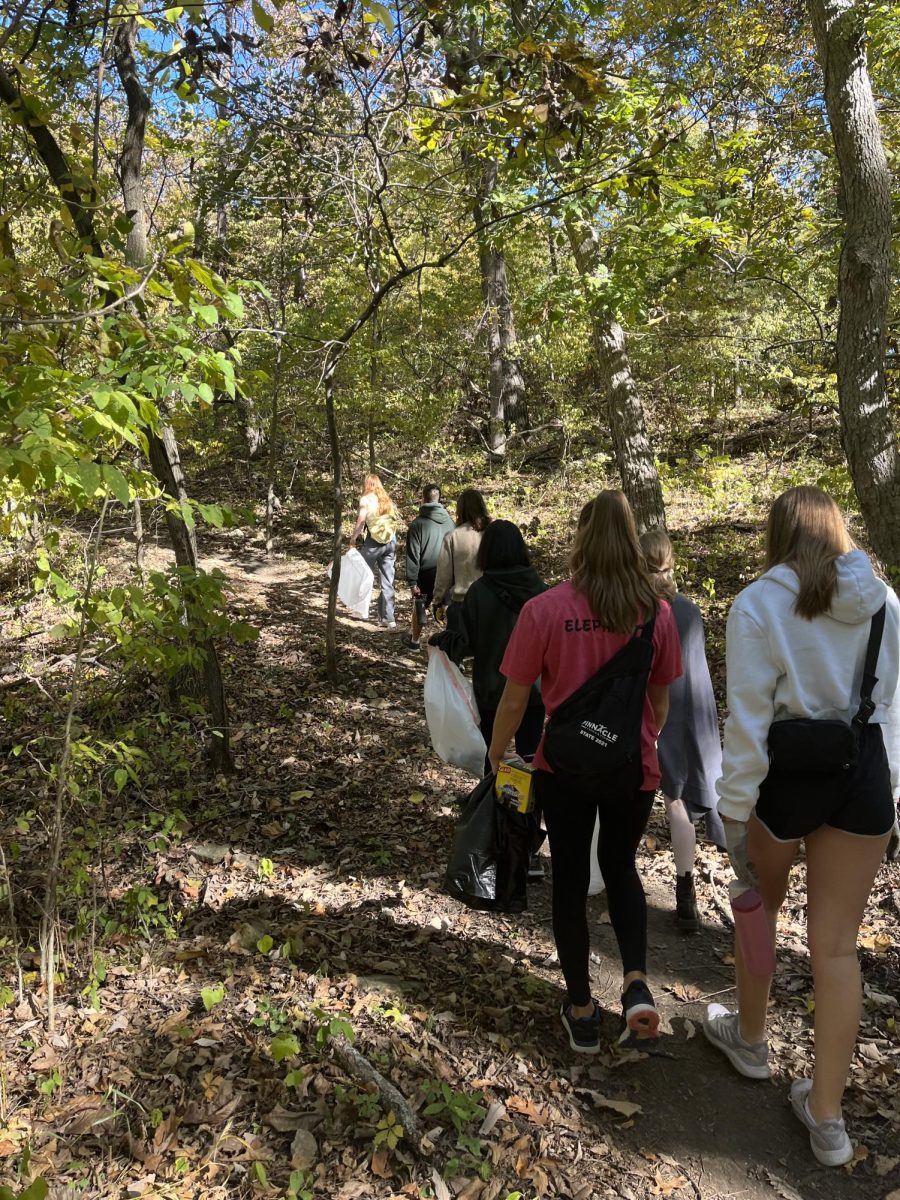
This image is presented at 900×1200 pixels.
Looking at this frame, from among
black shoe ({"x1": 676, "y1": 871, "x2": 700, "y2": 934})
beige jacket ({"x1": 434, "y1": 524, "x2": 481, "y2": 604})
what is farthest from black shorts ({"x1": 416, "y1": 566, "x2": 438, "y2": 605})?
black shoe ({"x1": 676, "y1": 871, "x2": 700, "y2": 934})

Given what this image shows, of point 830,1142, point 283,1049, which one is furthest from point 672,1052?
point 283,1049

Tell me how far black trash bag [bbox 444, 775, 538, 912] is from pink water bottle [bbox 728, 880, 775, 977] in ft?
2.82

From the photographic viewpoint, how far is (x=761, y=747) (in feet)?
8.12

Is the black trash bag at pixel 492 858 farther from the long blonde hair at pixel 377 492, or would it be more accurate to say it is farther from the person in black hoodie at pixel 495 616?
the long blonde hair at pixel 377 492

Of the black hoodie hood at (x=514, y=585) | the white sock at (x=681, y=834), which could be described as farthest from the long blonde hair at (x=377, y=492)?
the white sock at (x=681, y=834)

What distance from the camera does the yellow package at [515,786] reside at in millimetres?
3199

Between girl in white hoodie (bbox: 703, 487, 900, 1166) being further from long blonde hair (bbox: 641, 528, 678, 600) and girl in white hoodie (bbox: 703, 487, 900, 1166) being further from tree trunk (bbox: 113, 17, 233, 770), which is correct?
tree trunk (bbox: 113, 17, 233, 770)

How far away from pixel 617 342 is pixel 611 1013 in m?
7.58

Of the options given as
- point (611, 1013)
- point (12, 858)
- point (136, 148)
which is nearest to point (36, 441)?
point (12, 858)

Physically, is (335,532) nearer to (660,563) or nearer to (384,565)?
(384,565)

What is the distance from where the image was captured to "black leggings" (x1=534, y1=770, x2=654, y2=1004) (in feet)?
9.58

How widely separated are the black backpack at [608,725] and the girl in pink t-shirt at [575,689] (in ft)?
0.14

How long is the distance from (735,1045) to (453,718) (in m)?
2.00

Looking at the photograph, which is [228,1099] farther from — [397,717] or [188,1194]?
[397,717]
